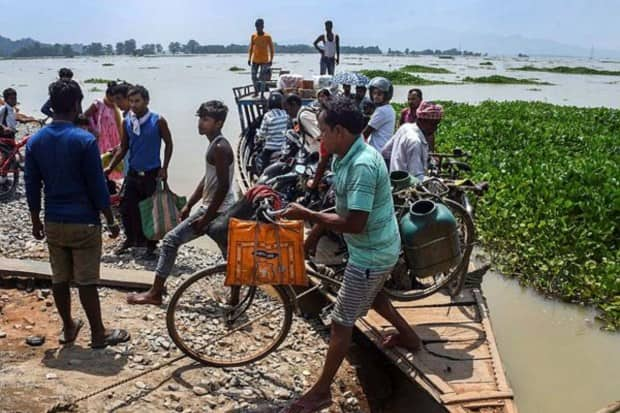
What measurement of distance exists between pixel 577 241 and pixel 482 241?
142 cm

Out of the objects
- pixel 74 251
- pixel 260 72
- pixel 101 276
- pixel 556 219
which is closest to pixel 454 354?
pixel 74 251

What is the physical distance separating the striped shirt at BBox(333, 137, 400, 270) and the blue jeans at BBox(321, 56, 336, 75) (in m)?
10.6

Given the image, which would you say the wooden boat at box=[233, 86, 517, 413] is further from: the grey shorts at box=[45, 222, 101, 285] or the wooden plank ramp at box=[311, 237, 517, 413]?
the grey shorts at box=[45, 222, 101, 285]

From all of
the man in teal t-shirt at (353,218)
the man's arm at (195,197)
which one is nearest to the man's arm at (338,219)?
the man in teal t-shirt at (353,218)

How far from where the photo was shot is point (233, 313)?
4.62 meters

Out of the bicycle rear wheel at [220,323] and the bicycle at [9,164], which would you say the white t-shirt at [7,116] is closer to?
the bicycle at [9,164]

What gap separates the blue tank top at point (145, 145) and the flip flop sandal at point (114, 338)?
2.20 metres

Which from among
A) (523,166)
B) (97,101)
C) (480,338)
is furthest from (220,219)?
(523,166)

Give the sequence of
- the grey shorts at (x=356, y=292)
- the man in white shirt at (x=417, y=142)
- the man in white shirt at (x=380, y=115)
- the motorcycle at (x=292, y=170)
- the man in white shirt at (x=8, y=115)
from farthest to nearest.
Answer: the man in white shirt at (x=8, y=115)
the man in white shirt at (x=380, y=115)
the motorcycle at (x=292, y=170)
the man in white shirt at (x=417, y=142)
the grey shorts at (x=356, y=292)

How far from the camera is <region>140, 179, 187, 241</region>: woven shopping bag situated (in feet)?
18.9

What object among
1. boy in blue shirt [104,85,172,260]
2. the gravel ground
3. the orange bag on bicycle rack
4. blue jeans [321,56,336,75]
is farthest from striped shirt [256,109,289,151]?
blue jeans [321,56,336,75]

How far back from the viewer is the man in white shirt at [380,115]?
639 cm

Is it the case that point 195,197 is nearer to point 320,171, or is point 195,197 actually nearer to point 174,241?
point 174,241

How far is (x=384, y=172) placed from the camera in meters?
3.16
